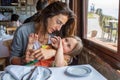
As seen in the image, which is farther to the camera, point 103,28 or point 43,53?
point 103,28

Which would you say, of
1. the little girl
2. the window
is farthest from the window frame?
the little girl

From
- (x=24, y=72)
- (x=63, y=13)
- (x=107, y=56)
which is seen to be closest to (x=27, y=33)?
(x=63, y=13)

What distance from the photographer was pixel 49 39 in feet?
5.46

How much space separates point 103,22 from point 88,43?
343 millimetres

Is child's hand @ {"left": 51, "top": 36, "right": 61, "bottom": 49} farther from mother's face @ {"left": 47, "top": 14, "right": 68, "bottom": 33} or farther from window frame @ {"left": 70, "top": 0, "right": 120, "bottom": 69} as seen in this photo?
window frame @ {"left": 70, "top": 0, "right": 120, "bottom": 69}

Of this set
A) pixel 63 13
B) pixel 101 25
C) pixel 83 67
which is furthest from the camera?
pixel 101 25

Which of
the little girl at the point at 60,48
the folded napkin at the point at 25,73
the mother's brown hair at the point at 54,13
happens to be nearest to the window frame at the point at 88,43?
the little girl at the point at 60,48

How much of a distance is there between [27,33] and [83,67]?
0.60 metres

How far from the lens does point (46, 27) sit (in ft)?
5.11

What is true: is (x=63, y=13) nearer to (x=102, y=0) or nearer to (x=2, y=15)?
(x=102, y=0)

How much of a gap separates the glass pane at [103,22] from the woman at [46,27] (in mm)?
309

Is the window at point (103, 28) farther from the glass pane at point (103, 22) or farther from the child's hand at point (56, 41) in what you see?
the child's hand at point (56, 41)

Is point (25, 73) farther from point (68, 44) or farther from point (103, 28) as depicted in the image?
point (103, 28)

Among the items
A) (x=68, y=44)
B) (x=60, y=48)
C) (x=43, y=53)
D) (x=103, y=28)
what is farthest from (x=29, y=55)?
(x=103, y=28)
